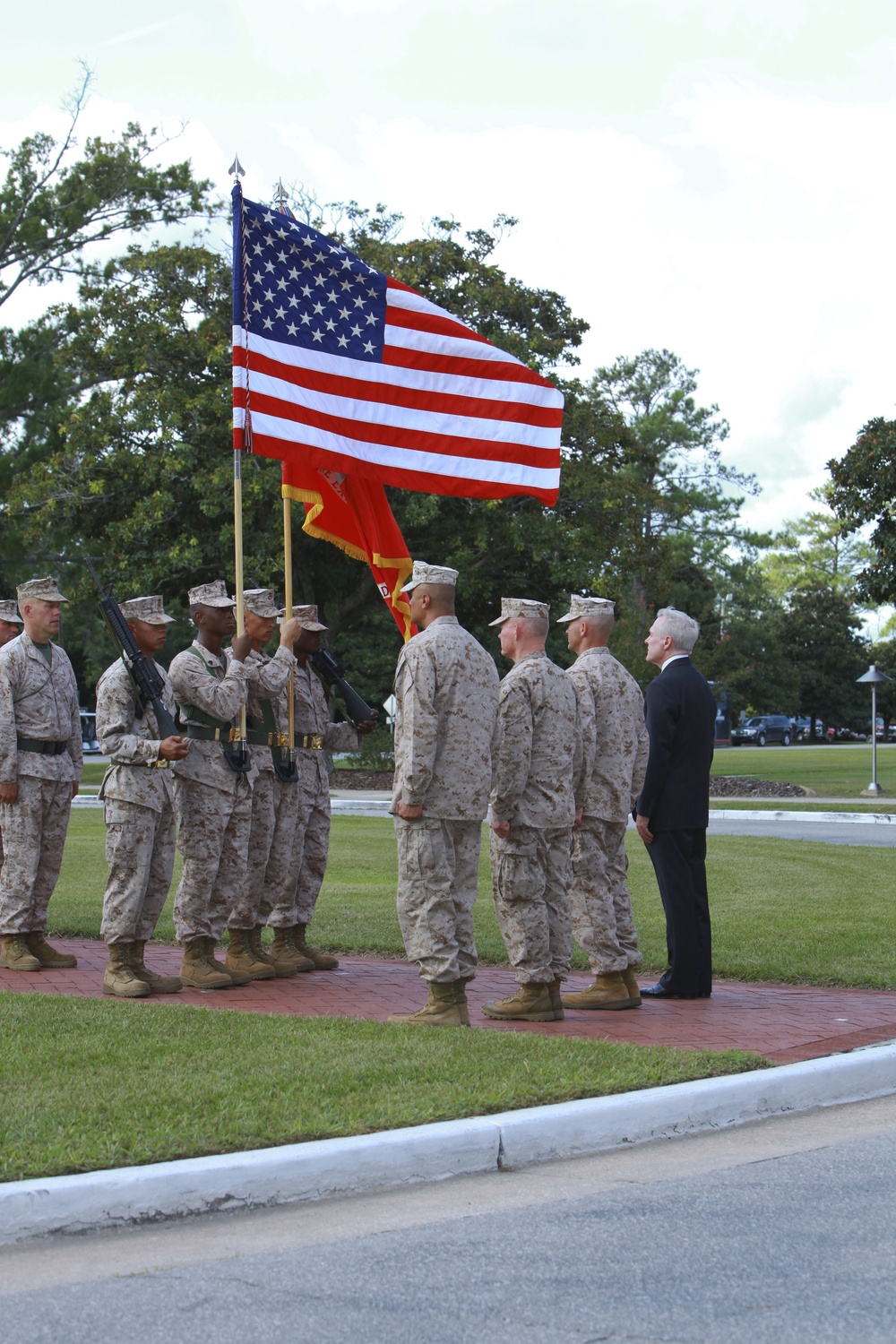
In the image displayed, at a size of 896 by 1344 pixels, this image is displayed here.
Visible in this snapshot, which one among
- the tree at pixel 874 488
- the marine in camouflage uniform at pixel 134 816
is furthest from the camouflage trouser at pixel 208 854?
the tree at pixel 874 488

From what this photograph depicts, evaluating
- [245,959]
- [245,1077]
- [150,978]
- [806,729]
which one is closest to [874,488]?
[245,959]

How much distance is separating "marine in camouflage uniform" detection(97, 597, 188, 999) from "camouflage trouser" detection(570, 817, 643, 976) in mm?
2276

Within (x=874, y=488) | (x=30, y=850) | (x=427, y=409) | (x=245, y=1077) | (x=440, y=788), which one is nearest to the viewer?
(x=245, y=1077)

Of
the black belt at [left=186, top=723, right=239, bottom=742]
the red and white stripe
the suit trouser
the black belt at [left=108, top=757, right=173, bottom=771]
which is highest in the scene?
the red and white stripe

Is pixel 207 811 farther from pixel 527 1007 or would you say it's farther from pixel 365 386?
pixel 365 386

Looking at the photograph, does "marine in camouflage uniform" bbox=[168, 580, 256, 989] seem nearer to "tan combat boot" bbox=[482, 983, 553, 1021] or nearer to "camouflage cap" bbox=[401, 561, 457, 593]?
"camouflage cap" bbox=[401, 561, 457, 593]

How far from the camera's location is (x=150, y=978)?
8.09 metres

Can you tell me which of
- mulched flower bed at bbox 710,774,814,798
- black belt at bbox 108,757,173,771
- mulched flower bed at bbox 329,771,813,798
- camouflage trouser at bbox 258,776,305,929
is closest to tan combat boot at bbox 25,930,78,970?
camouflage trouser at bbox 258,776,305,929

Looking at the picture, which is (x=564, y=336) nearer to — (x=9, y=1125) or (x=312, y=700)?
(x=312, y=700)

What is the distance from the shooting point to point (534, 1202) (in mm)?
4676

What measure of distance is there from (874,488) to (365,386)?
57.2ft

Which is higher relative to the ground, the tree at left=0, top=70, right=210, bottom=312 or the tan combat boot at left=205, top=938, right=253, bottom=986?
the tree at left=0, top=70, right=210, bottom=312

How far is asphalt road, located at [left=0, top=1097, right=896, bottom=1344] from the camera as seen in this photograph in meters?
3.63

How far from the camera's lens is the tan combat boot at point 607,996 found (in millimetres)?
7938
